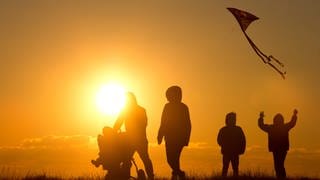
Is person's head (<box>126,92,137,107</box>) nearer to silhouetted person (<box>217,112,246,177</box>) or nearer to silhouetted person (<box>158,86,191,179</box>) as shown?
silhouetted person (<box>158,86,191,179</box>)

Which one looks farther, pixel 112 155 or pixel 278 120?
pixel 278 120

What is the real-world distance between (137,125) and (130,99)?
74 centimetres

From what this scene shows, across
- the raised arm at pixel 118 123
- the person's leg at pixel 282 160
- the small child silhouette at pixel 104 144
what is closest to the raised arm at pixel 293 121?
the person's leg at pixel 282 160

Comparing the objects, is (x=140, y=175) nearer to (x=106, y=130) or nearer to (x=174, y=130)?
(x=106, y=130)

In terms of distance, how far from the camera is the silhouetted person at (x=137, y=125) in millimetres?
17703

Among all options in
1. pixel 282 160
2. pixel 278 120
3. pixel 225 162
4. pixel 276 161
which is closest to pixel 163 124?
pixel 225 162

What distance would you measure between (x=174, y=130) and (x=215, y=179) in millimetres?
1895

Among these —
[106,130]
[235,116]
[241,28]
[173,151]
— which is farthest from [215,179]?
[241,28]

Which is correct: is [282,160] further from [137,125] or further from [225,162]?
[137,125]

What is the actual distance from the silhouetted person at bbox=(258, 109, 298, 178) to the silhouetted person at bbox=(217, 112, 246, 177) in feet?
2.69

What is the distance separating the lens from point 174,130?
18.3 metres

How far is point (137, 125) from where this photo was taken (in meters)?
17.8

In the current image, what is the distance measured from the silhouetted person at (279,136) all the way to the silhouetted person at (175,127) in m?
3.59

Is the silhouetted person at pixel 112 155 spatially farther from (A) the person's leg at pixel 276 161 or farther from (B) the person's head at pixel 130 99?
(A) the person's leg at pixel 276 161
